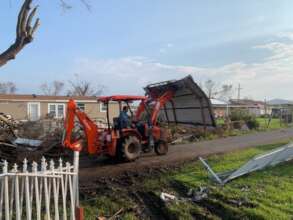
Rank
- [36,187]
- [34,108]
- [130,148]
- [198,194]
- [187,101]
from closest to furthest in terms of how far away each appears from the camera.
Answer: [36,187] < [198,194] < [130,148] < [187,101] < [34,108]

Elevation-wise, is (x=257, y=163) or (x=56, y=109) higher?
(x=56, y=109)

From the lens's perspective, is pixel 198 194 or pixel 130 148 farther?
pixel 130 148

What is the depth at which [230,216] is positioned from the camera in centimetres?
544

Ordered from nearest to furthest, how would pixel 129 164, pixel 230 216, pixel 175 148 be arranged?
pixel 230 216, pixel 129 164, pixel 175 148

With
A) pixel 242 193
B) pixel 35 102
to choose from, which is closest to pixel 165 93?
pixel 242 193

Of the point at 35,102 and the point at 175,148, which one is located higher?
the point at 35,102

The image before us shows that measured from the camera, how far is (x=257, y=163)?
8422 mm

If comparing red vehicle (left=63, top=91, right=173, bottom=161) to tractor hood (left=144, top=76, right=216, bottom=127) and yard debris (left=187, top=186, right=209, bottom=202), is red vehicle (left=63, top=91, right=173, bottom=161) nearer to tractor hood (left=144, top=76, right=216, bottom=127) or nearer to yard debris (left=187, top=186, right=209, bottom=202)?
tractor hood (left=144, top=76, right=216, bottom=127)

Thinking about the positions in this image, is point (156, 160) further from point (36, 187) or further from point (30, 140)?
point (36, 187)

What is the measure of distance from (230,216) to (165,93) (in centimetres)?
785

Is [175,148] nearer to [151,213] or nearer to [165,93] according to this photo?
[165,93]

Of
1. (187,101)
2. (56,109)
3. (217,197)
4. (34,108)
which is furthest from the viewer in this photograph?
(56,109)

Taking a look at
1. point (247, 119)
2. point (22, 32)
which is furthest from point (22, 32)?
point (247, 119)

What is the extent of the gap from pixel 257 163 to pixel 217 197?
2546mm
